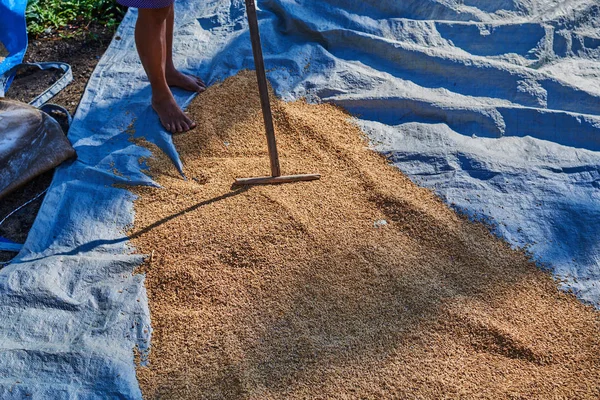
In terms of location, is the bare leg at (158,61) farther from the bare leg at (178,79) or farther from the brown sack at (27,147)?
the brown sack at (27,147)

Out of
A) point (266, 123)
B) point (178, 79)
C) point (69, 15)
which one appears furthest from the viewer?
point (69, 15)

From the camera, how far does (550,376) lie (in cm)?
166

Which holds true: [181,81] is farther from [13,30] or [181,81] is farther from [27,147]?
[13,30]

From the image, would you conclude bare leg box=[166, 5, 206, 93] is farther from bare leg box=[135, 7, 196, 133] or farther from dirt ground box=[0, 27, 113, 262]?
dirt ground box=[0, 27, 113, 262]

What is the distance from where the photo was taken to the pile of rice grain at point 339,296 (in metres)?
1.68

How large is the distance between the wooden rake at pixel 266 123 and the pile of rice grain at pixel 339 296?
39 millimetres

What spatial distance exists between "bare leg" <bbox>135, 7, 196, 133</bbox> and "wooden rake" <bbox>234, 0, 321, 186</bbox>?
1.64 ft

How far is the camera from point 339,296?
189cm

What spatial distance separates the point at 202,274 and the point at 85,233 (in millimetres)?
531

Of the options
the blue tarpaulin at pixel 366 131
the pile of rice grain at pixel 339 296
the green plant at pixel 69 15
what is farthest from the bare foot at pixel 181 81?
the green plant at pixel 69 15

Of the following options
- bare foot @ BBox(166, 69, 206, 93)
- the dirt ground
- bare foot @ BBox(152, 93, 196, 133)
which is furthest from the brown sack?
bare foot @ BBox(166, 69, 206, 93)

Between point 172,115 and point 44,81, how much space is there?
0.89 m

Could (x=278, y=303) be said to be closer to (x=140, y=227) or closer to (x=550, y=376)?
(x=140, y=227)

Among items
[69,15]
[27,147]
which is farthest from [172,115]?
[69,15]
